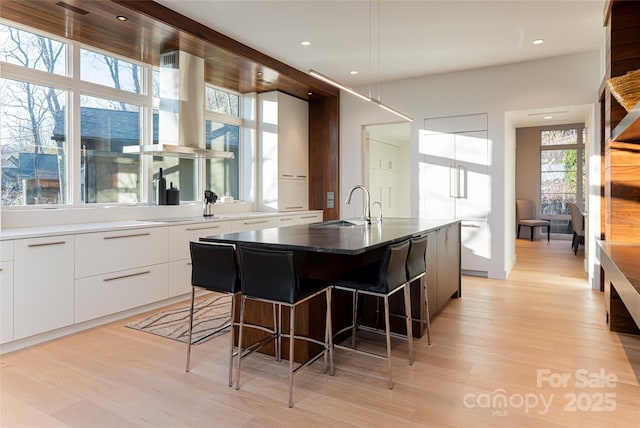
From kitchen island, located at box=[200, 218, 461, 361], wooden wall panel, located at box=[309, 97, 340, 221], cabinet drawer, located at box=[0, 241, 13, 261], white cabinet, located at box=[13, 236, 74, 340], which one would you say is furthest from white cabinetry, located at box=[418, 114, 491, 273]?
cabinet drawer, located at box=[0, 241, 13, 261]

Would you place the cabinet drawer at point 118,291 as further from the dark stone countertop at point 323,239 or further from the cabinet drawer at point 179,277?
the dark stone countertop at point 323,239

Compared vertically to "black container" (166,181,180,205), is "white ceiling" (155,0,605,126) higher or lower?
higher

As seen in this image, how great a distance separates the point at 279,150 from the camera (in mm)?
5914

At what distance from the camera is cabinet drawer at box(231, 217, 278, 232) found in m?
4.79

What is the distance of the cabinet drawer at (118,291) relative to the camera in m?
3.29

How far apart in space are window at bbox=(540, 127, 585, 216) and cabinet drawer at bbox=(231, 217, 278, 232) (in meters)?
7.59

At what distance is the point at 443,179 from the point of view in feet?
18.5

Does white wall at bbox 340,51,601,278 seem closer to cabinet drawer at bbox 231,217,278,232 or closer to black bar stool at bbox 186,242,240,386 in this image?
cabinet drawer at bbox 231,217,278,232

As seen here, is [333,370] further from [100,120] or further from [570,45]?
[570,45]

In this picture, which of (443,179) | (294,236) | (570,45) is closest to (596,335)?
(294,236)

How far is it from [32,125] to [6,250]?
141cm

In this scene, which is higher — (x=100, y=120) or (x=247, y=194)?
(x=100, y=120)

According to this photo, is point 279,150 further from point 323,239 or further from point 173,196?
point 323,239

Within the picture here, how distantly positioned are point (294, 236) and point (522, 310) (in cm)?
253
